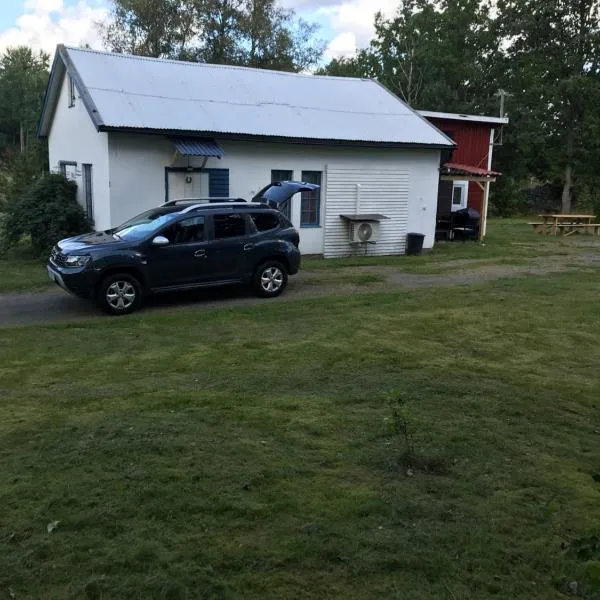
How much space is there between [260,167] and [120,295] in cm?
729

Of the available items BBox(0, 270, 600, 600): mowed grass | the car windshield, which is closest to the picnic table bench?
the car windshield

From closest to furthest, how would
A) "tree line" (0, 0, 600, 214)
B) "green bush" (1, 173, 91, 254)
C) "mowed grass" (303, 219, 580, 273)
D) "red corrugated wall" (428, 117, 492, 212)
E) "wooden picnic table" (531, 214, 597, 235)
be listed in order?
"green bush" (1, 173, 91, 254) < "mowed grass" (303, 219, 580, 273) < "red corrugated wall" (428, 117, 492, 212) < "wooden picnic table" (531, 214, 597, 235) < "tree line" (0, 0, 600, 214)

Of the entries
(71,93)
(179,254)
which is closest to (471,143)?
(71,93)

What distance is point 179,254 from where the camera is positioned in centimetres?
1072

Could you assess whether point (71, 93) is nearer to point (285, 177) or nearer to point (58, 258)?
point (285, 177)

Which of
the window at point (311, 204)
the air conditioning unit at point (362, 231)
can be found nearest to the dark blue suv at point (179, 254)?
the window at point (311, 204)

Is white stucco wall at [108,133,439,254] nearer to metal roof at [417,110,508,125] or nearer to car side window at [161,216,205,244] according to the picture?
car side window at [161,216,205,244]

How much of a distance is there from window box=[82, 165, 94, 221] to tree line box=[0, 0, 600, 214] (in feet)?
67.0

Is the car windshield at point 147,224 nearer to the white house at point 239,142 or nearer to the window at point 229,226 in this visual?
the window at point 229,226

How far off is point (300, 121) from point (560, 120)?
1136 inches

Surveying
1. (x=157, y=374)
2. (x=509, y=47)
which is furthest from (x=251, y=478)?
(x=509, y=47)

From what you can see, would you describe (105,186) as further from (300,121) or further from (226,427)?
(226,427)

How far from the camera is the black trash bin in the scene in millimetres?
18594

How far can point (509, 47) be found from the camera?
42.3 m
